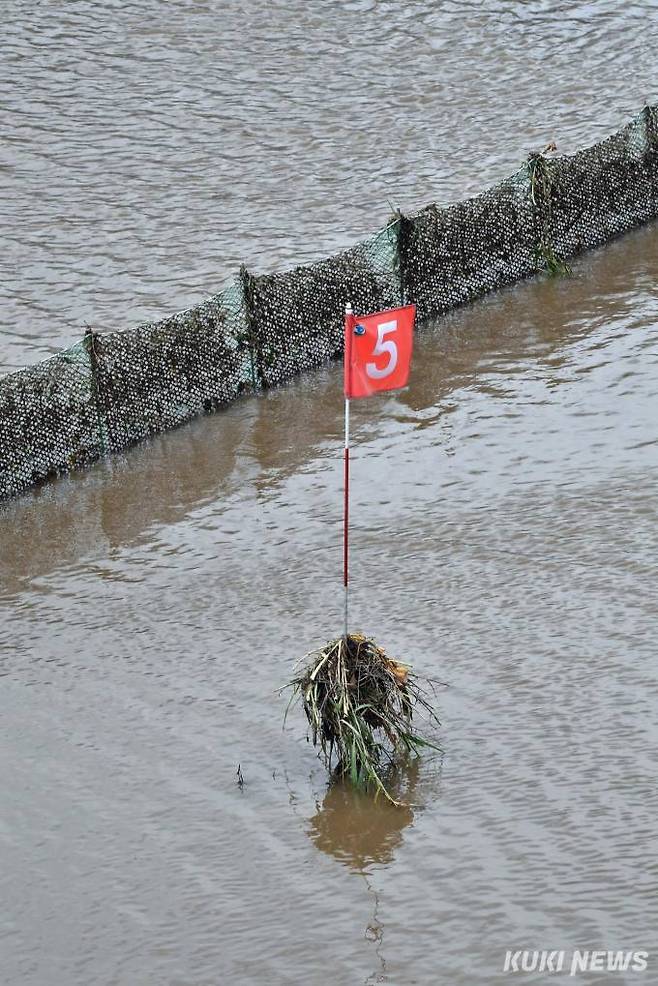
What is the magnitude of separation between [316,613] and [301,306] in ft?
19.4

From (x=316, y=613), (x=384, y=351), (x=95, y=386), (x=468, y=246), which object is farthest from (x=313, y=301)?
(x=384, y=351)

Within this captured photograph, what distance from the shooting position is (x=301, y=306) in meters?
17.8

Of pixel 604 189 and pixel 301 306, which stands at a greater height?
pixel 604 189

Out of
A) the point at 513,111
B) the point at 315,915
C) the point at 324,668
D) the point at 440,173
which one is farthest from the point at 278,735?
the point at 513,111

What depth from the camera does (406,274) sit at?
62.1ft

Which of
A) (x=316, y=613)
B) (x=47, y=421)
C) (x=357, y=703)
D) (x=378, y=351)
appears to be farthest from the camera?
(x=47, y=421)

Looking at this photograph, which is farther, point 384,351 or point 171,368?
point 171,368

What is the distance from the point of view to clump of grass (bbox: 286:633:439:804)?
33.1ft

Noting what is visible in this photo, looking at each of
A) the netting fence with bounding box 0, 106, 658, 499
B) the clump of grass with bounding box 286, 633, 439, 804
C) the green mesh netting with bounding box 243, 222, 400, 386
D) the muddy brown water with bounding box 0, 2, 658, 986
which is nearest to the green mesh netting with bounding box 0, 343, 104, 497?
the netting fence with bounding box 0, 106, 658, 499

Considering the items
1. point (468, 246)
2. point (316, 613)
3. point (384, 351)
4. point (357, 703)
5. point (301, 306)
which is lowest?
point (316, 613)

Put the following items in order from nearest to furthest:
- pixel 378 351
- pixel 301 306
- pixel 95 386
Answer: pixel 378 351 < pixel 95 386 < pixel 301 306

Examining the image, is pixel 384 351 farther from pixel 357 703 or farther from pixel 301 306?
pixel 301 306

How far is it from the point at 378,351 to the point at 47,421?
6.16 metres

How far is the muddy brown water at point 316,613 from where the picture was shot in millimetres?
9219
